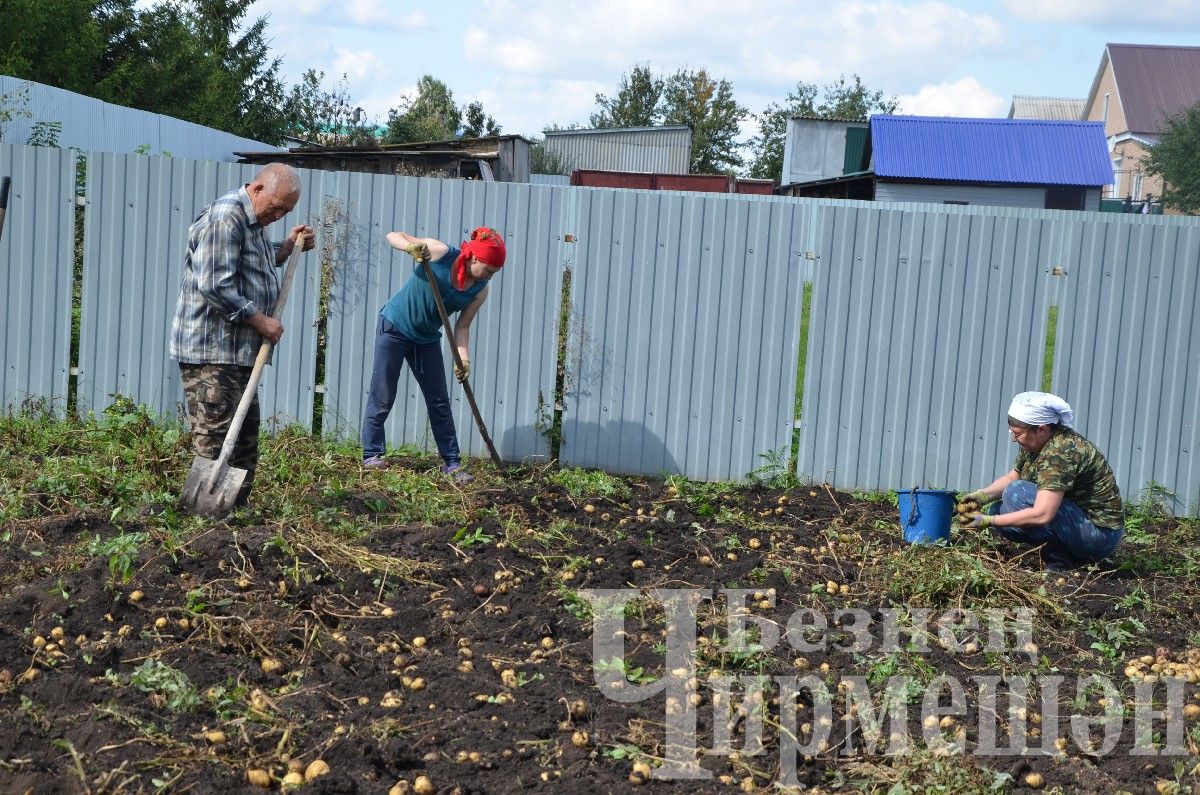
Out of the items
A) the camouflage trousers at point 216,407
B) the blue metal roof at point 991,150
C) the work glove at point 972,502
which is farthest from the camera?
the blue metal roof at point 991,150

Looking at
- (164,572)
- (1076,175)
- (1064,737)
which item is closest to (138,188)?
(164,572)

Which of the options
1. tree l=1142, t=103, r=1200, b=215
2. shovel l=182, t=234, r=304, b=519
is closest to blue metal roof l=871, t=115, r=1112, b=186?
tree l=1142, t=103, r=1200, b=215

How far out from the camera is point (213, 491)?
214 inches

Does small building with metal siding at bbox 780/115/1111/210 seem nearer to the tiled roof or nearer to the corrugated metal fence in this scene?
the corrugated metal fence

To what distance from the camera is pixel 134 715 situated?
3.54 metres

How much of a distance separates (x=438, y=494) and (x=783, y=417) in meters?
2.44

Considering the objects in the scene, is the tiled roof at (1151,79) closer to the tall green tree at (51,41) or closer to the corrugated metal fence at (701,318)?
the tall green tree at (51,41)

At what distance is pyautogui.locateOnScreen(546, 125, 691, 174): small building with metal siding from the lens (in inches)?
1428

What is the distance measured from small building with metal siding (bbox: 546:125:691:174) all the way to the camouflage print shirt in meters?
31.2

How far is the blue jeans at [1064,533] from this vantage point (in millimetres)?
5750

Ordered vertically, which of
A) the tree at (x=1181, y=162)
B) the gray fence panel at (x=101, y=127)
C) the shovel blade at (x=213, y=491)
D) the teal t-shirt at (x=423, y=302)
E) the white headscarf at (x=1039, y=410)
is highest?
the tree at (x=1181, y=162)

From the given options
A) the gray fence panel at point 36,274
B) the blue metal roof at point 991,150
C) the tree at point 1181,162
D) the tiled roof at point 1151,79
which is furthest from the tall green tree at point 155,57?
the tiled roof at point 1151,79

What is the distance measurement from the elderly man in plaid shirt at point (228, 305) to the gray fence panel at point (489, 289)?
1.92m

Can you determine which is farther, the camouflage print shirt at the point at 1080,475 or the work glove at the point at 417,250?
the work glove at the point at 417,250
